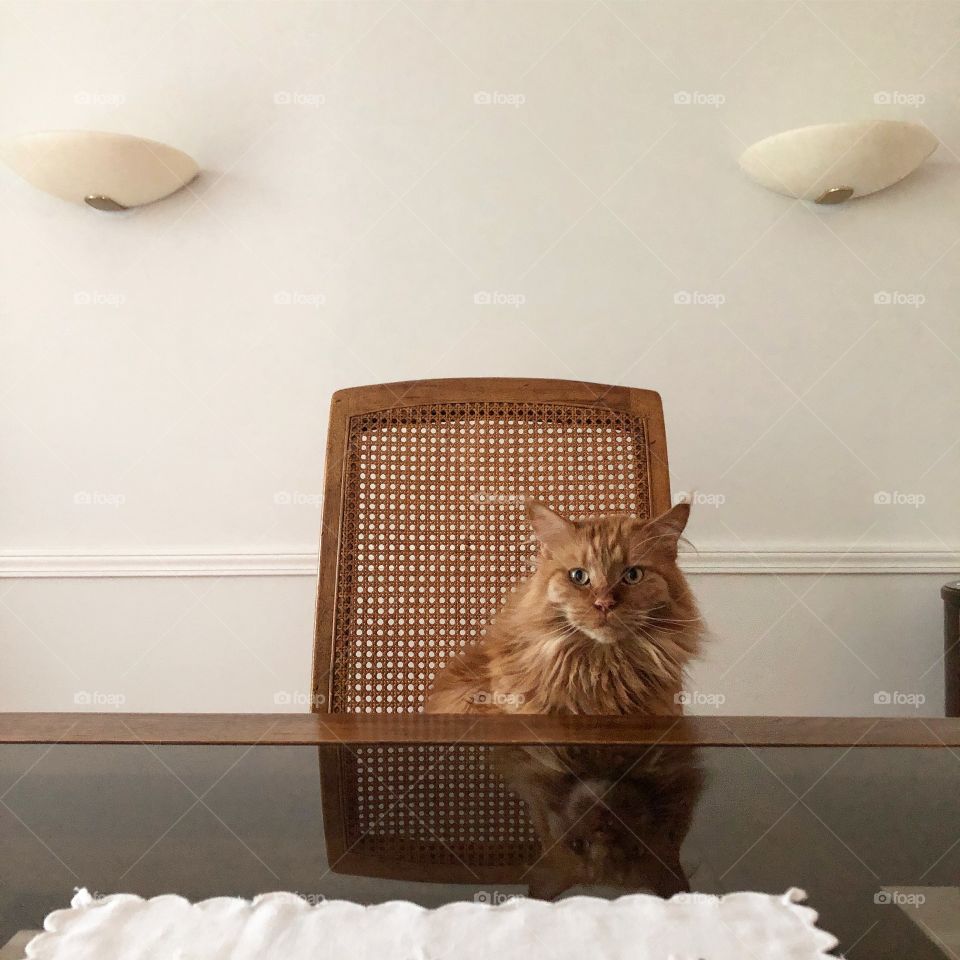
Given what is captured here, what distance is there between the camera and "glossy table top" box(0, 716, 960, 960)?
0.61 metres

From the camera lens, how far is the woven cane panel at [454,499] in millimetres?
1459

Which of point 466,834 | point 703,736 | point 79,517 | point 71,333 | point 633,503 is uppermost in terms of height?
point 466,834

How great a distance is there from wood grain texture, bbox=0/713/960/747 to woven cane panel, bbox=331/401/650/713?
1.47 ft

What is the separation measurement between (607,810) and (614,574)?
52cm

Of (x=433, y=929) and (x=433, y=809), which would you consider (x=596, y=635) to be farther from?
(x=433, y=929)

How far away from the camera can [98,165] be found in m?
2.29

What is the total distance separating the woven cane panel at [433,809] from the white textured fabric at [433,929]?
0.08 meters

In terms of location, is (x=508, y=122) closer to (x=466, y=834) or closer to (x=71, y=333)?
(x=71, y=333)

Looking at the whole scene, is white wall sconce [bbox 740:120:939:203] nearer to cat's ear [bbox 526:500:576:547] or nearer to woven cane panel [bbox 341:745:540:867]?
cat's ear [bbox 526:500:576:547]

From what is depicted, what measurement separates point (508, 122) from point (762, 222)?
800 millimetres

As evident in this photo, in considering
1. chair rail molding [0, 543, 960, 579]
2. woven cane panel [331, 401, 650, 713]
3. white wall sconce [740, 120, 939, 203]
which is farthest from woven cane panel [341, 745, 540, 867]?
white wall sconce [740, 120, 939, 203]

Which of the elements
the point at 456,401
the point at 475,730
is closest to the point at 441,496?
the point at 456,401

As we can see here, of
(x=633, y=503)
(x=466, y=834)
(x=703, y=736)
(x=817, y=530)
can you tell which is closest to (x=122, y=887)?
(x=466, y=834)

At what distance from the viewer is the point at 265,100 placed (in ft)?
8.07
